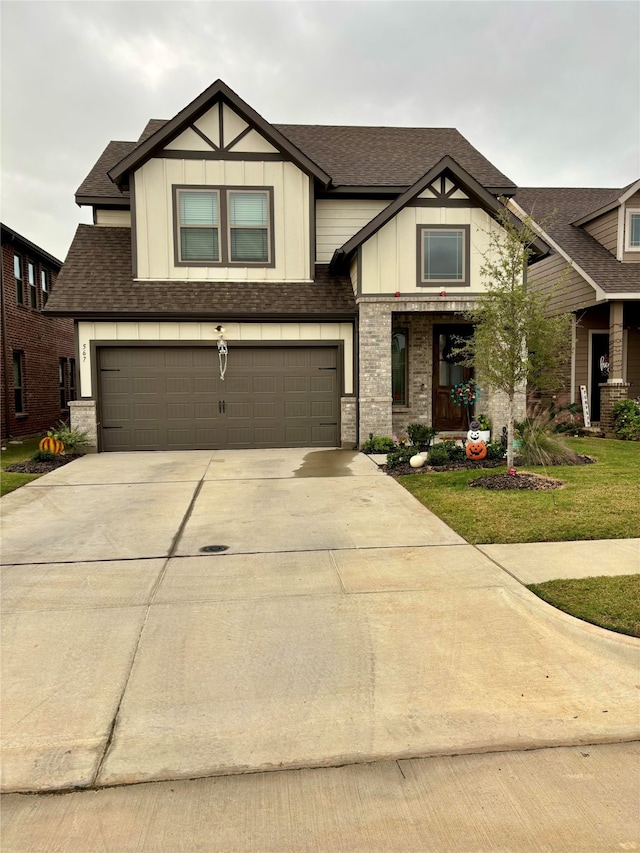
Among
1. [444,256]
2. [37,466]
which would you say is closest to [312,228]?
[444,256]

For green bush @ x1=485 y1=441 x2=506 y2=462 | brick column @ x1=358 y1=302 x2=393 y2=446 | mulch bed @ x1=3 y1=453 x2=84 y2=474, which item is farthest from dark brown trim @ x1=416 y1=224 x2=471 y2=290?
mulch bed @ x1=3 y1=453 x2=84 y2=474

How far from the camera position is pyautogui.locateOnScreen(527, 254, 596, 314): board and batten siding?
1584 centimetres

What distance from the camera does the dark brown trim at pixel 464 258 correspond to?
43.0 feet

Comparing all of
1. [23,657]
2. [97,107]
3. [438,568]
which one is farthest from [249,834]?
[97,107]

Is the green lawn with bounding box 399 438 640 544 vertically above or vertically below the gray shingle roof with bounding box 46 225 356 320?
below

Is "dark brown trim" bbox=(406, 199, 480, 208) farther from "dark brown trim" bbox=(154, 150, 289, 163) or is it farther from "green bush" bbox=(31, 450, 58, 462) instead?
"green bush" bbox=(31, 450, 58, 462)

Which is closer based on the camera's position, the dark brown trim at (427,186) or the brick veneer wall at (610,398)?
the dark brown trim at (427,186)

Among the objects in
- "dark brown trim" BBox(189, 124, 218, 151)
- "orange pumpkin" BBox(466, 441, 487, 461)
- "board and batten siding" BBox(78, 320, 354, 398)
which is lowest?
"orange pumpkin" BBox(466, 441, 487, 461)

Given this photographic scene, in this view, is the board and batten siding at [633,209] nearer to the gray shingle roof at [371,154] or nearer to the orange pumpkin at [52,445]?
Result: the gray shingle roof at [371,154]

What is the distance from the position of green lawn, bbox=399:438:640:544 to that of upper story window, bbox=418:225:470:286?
17.8 feet

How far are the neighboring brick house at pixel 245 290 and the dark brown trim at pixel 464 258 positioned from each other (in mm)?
31

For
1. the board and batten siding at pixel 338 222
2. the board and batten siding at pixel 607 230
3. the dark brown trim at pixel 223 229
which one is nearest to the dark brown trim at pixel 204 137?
the dark brown trim at pixel 223 229

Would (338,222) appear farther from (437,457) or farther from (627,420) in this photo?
(627,420)

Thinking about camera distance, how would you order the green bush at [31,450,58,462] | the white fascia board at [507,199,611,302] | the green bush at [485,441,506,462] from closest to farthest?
1. the green bush at [485,441,506,462]
2. the green bush at [31,450,58,462]
3. the white fascia board at [507,199,611,302]
